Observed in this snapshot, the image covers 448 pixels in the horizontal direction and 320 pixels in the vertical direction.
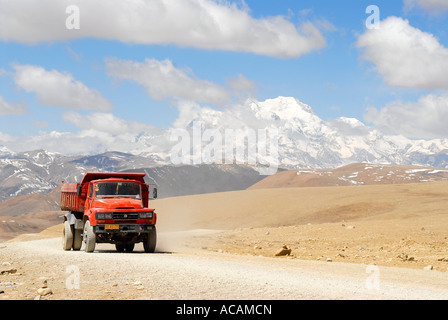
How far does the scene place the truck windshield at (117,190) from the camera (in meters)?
24.5

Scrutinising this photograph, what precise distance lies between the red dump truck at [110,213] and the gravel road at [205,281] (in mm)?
3151

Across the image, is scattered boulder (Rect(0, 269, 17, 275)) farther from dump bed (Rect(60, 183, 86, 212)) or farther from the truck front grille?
dump bed (Rect(60, 183, 86, 212))

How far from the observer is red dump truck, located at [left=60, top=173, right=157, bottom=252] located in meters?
23.2

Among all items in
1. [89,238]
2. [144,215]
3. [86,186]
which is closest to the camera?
[89,238]

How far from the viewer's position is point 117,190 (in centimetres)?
2484

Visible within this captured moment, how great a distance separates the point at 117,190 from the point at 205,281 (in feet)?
38.4

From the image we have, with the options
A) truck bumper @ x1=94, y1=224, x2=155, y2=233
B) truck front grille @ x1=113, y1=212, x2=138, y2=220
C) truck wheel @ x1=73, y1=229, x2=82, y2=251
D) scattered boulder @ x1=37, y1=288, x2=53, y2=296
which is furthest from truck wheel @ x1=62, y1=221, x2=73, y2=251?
scattered boulder @ x1=37, y1=288, x2=53, y2=296

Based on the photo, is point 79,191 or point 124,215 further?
point 79,191

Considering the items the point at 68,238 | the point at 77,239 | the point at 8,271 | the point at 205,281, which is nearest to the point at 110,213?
the point at 77,239

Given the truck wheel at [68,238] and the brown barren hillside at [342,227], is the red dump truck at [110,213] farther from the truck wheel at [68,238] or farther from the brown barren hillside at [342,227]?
the brown barren hillside at [342,227]

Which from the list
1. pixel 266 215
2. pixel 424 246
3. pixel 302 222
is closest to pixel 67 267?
pixel 424 246

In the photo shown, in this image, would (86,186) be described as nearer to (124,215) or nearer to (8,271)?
(124,215)

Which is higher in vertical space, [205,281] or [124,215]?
[124,215]
